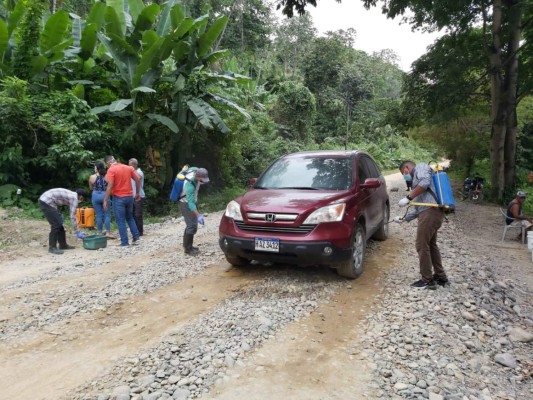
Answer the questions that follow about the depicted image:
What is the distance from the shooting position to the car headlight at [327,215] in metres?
5.16

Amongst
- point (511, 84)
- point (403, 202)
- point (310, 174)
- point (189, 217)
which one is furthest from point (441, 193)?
point (511, 84)

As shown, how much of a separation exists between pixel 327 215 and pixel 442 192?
4.80 feet

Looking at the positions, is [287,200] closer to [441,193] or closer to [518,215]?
[441,193]

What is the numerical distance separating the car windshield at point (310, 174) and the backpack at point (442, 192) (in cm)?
117

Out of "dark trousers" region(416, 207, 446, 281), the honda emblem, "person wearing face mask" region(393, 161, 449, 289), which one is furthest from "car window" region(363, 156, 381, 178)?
the honda emblem

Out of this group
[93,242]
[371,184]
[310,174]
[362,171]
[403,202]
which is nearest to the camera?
[403,202]

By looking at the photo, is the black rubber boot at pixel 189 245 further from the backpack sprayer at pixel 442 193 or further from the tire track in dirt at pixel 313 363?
the backpack sprayer at pixel 442 193

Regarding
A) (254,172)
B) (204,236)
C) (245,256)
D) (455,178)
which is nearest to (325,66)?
(455,178)

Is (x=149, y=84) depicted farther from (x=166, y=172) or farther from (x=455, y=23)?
(x=455, y=23)

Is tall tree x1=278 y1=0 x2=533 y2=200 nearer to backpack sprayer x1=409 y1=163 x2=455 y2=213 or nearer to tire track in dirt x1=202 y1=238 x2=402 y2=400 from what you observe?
backpack sprayer x1=409 y1=163 x2=455 y2=213

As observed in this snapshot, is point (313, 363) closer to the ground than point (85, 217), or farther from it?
closer to the ground

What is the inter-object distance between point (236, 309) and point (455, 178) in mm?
24442

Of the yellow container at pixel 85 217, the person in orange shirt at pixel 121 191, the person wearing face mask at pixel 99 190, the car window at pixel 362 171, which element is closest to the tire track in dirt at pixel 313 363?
the car window at pixel 362 171

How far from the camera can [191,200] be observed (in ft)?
22.4
